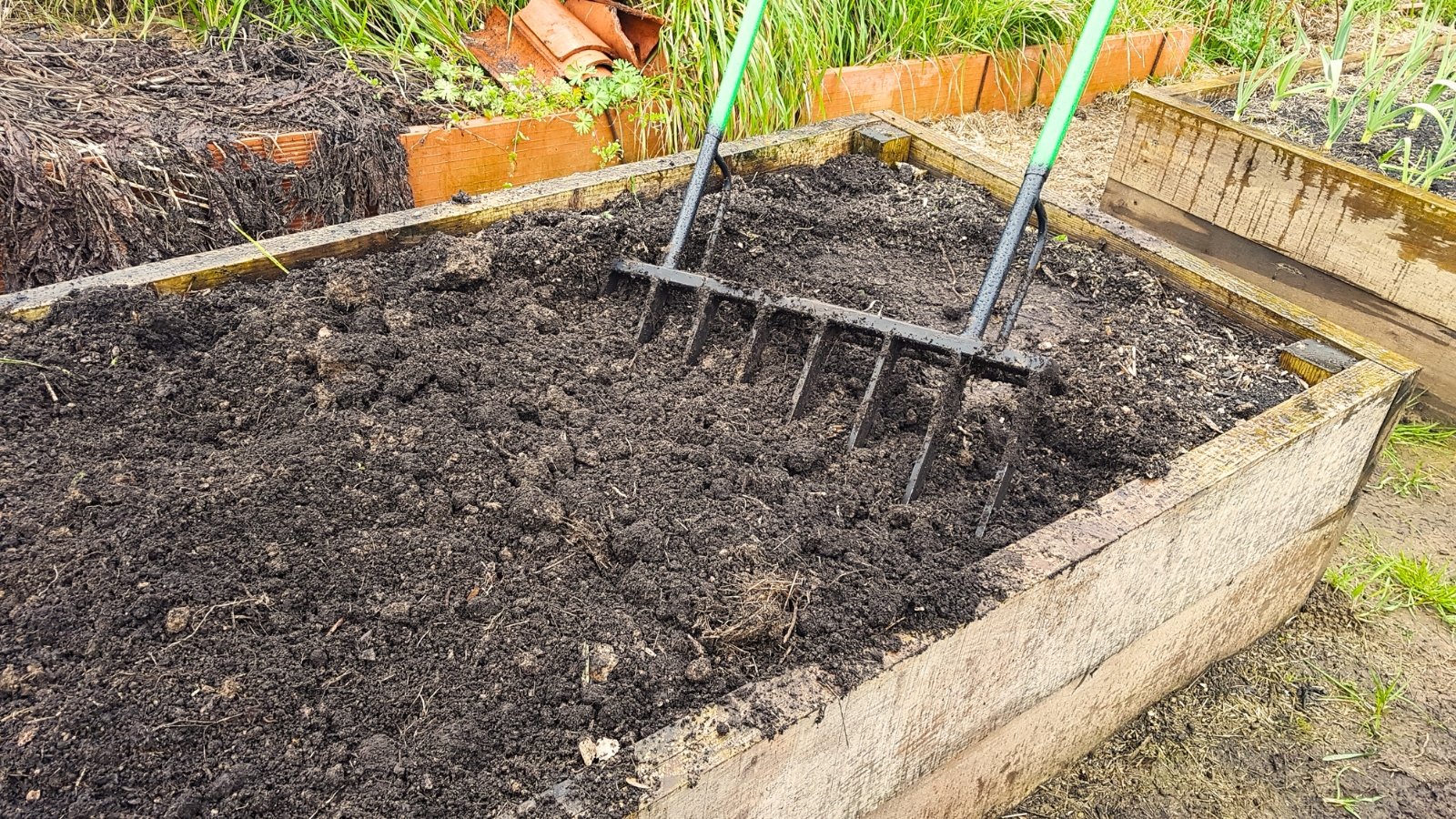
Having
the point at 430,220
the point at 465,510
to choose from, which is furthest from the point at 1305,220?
the point at 465,510

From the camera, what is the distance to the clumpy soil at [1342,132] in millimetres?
3459

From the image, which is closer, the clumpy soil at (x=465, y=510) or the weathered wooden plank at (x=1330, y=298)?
the clumpy soil at (x=465, y=510)

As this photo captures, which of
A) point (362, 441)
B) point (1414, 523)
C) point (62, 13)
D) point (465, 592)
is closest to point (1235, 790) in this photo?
point (1414, 523)

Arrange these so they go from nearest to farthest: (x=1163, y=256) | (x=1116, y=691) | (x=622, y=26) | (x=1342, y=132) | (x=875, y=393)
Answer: (x=875, y=393)
(x=1116, y=691)
(x=1163, y=256)
(x=1342, y=132)
(x=622, y=26)

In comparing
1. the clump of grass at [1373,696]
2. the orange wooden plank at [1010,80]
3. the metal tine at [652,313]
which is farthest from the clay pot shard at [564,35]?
the clump of grass at [1373,696]

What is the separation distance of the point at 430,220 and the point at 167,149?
921 mm

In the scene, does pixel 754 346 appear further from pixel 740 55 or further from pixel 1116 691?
pixel 1116 691

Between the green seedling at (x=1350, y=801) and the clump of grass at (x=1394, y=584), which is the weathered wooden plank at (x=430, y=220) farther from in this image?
the green seedling at (x=1350, y=801)

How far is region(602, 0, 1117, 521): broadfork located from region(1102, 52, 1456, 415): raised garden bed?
1.37m

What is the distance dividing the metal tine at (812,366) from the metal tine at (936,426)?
29cm

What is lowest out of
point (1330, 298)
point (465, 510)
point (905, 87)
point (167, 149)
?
point (465, 510)

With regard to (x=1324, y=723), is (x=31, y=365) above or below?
above

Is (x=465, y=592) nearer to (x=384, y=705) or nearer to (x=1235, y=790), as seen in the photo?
(x=384, y=705)

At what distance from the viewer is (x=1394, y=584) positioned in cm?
280
